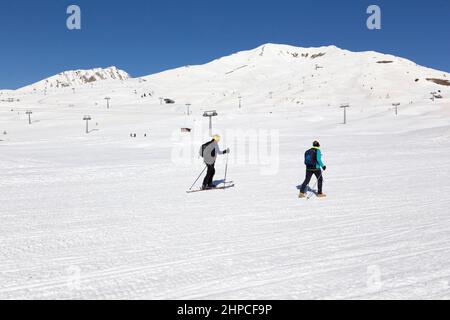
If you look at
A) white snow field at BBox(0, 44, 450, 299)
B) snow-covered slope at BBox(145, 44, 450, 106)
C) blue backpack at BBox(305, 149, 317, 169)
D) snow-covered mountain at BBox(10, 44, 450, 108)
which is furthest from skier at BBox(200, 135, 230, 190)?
snow-covered slope at BBox(145, 44, 450, 106)

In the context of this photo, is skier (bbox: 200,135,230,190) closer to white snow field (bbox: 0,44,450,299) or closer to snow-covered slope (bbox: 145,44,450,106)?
white snow field (bbox: 0,44,450,299)

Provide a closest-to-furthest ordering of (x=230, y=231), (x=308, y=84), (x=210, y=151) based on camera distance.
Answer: (x=230, y=231) < (x=210, y=151) < (x=308, y=84)

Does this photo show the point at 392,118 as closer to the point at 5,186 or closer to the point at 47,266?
the point at 5,186

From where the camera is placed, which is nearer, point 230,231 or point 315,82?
point 230,231

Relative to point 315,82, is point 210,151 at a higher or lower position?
lower

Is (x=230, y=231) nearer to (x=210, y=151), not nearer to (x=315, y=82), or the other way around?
(x=210, y=151)

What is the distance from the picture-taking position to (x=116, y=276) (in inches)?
194

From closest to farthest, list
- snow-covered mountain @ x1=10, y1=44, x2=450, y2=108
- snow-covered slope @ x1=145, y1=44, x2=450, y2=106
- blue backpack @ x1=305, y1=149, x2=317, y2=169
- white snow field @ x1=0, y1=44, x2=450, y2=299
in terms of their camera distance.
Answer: white snow field @ x1=0, y1=44, x2=450, y2=299, blue backpack @ x1=305, y1=149, x2=317, y2=169, snow-covered mountain @ x1=10, y1=44, x2=450, y2=108, snow-covered slope @ x1=145, y1=44, x2=450, y2=106

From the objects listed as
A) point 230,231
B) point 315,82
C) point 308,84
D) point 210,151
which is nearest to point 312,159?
point 210,151

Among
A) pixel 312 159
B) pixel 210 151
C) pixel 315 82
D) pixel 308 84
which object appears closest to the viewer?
pixel 312 159

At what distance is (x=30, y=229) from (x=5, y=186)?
19.9ft
